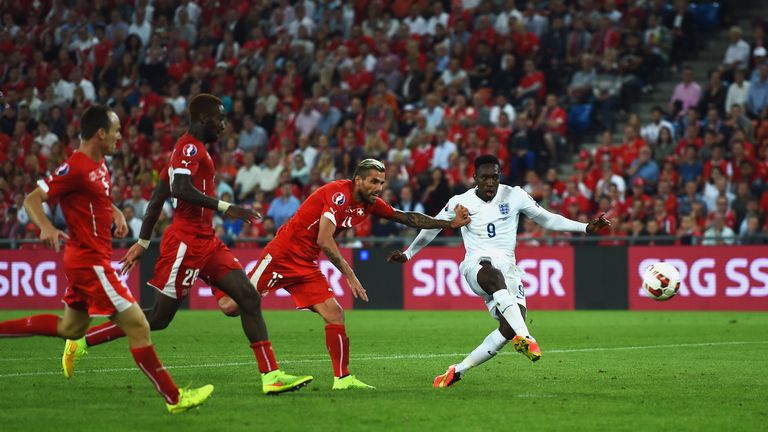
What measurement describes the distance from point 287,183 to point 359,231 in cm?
165

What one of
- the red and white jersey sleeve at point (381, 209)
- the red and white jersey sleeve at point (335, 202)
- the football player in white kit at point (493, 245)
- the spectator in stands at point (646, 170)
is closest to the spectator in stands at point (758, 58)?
the spectator in stands at point (646, 170)

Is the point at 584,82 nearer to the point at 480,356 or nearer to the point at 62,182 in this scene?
the point at 480,356

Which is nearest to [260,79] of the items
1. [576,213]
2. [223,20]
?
[223,20]

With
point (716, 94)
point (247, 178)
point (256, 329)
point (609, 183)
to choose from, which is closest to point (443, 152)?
point (609, 183)

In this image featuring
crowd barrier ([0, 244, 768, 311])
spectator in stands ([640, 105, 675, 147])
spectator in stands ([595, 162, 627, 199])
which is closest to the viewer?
crowd barrier ([0, 244, 768, 311])

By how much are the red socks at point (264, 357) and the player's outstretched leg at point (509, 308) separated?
198 cm

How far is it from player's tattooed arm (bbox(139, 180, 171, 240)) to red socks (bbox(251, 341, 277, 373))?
127 cm

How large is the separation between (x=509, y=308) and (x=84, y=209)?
377 centimetres

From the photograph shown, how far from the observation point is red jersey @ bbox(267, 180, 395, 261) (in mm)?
10805

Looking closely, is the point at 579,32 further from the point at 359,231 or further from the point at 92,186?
the point at 92,186

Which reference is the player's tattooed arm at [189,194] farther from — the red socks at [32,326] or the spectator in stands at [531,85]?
the spectator in stands at [531,85]

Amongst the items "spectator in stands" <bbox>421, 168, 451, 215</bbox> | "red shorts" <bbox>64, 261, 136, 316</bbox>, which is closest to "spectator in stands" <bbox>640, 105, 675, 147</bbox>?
"spectator in stands" <bbox>421, 168, 451, 215</bbox>

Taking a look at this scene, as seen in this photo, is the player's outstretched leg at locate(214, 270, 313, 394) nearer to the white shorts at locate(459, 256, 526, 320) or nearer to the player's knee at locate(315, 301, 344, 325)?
the player's knee at locate(315, 301, 344, 325)

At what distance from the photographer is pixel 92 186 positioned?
8.82 m
